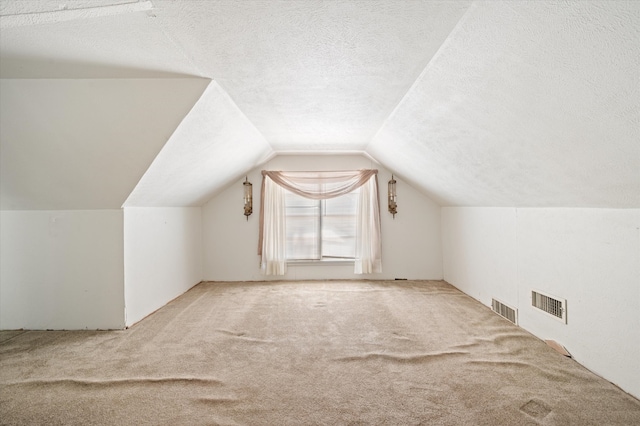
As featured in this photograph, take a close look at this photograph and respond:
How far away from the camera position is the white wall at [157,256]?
10.8 feet

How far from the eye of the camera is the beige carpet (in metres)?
1.81

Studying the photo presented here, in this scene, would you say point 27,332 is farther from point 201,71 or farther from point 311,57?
point 311,57

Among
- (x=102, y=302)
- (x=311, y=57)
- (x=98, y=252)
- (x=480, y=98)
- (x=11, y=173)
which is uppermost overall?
(x=311, y=57)

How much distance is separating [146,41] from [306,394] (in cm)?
216

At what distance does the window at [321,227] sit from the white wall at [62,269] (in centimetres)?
260

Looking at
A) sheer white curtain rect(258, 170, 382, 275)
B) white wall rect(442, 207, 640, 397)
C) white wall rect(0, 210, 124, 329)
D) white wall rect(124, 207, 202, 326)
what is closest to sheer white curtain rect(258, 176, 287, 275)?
sheer white curtain rect(258, 170, 382, 275)

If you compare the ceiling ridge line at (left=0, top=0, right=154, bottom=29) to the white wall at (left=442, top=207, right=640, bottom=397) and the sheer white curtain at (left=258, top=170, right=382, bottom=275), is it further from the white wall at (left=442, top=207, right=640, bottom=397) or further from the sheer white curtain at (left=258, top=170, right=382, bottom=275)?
the sheer white curtain at (left=258, top=170, right=382, bottom=275)

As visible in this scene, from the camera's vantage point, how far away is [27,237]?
3.19m

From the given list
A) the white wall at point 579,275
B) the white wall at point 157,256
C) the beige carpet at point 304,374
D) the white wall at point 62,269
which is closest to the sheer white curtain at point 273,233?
the white wall at point 157,256

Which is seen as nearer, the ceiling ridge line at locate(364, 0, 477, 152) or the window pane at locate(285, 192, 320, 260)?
the ceiling ridge line at locate(364, 0, 477, 152)

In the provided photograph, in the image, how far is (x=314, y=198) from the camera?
16.7 ft

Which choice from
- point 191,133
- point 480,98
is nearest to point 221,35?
point 191,133

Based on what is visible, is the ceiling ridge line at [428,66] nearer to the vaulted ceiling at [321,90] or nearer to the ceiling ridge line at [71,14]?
the vaulted ceiling at [321,90]

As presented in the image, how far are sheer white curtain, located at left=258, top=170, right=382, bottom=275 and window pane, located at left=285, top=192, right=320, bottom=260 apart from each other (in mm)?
182
